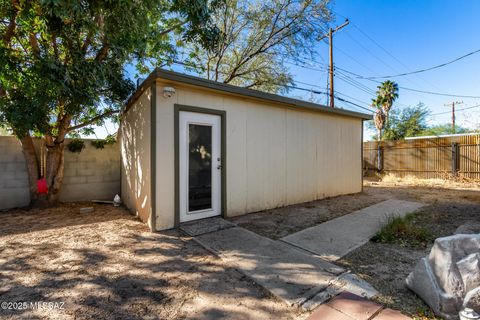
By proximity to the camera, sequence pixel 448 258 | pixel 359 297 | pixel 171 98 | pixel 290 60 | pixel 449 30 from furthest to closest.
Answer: pixel 449 30
pixel 290 60
pixel 171 98
pixel 359 297
pixel 448 258

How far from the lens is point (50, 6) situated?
2.92 meters

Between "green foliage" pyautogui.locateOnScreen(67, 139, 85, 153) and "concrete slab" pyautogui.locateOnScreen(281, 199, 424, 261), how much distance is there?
18.7 ft

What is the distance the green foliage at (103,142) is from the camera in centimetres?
612

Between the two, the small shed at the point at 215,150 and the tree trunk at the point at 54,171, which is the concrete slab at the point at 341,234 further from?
the tree trunk at the point at 54,171

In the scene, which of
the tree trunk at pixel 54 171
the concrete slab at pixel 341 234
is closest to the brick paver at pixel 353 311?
the concrete slab at pixel 341 234

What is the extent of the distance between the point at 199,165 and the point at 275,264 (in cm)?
215

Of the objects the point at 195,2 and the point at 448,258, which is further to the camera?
the point at 195,2

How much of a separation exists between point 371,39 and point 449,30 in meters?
2.97

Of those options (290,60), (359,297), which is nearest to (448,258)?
(359,297)

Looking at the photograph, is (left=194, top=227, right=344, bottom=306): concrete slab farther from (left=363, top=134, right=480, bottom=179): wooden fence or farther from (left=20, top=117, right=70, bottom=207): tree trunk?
(left=363, top=134, right=480, bottom=179): wooden fence

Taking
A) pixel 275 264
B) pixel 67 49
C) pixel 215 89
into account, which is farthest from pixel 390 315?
pixel 67 49

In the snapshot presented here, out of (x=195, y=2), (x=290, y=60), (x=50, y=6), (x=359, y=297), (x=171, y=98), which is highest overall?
(x=290, y=60)

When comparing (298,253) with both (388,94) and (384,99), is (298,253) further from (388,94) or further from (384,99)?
(388,94)

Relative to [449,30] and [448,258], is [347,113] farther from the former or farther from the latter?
[449,30]
